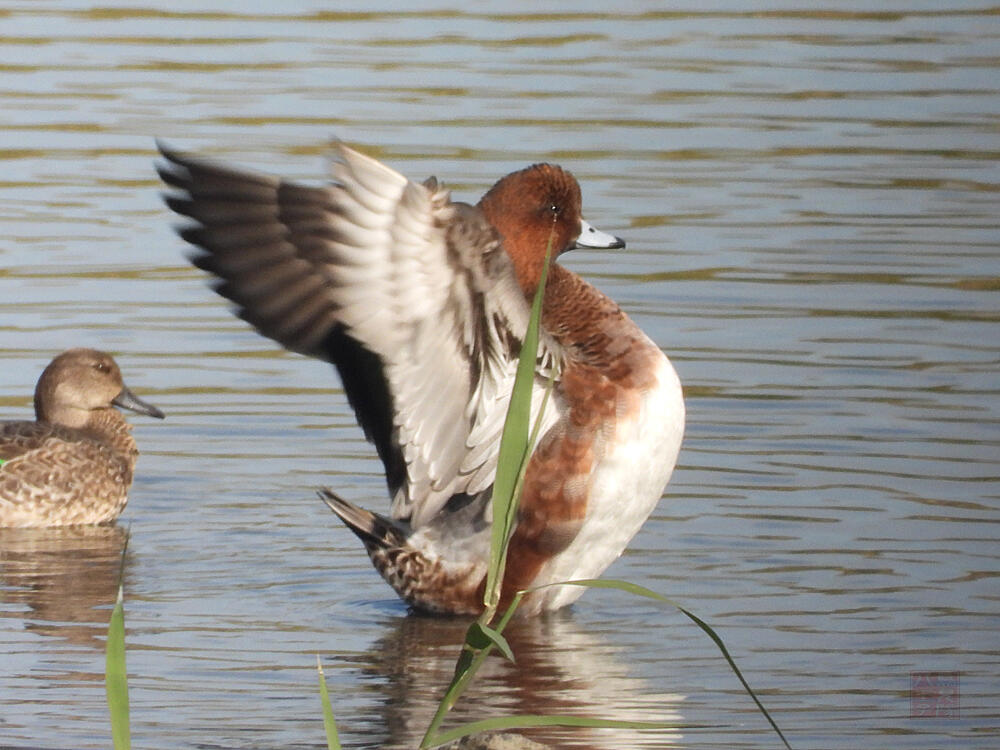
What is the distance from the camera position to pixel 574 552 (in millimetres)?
6062

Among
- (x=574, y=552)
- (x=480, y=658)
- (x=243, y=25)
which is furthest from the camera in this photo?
(x=243, y=25)

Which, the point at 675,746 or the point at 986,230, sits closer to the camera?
the point at 675,746

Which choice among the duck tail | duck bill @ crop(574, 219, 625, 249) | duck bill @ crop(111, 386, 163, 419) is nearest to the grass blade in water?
the duck tail

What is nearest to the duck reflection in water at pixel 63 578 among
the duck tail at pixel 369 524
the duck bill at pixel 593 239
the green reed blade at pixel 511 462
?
the duck tail at pixel 369 524

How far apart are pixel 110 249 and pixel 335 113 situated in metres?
2.77

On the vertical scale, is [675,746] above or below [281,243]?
below

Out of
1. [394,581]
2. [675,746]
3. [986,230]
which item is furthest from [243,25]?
[675,746]

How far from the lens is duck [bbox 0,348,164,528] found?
301 inches

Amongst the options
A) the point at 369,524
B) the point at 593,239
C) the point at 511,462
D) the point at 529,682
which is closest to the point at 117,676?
the point at 511,462

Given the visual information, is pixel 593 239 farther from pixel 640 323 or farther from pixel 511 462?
pixel 640 323

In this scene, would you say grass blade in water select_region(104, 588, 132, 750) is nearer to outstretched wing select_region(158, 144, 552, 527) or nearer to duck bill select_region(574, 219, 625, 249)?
outstretched wing select_region(158, 144, 552, 527)

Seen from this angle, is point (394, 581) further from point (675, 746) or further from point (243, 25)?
point (243, 25)

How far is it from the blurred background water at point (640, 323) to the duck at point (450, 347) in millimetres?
271

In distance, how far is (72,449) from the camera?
8.15 m
